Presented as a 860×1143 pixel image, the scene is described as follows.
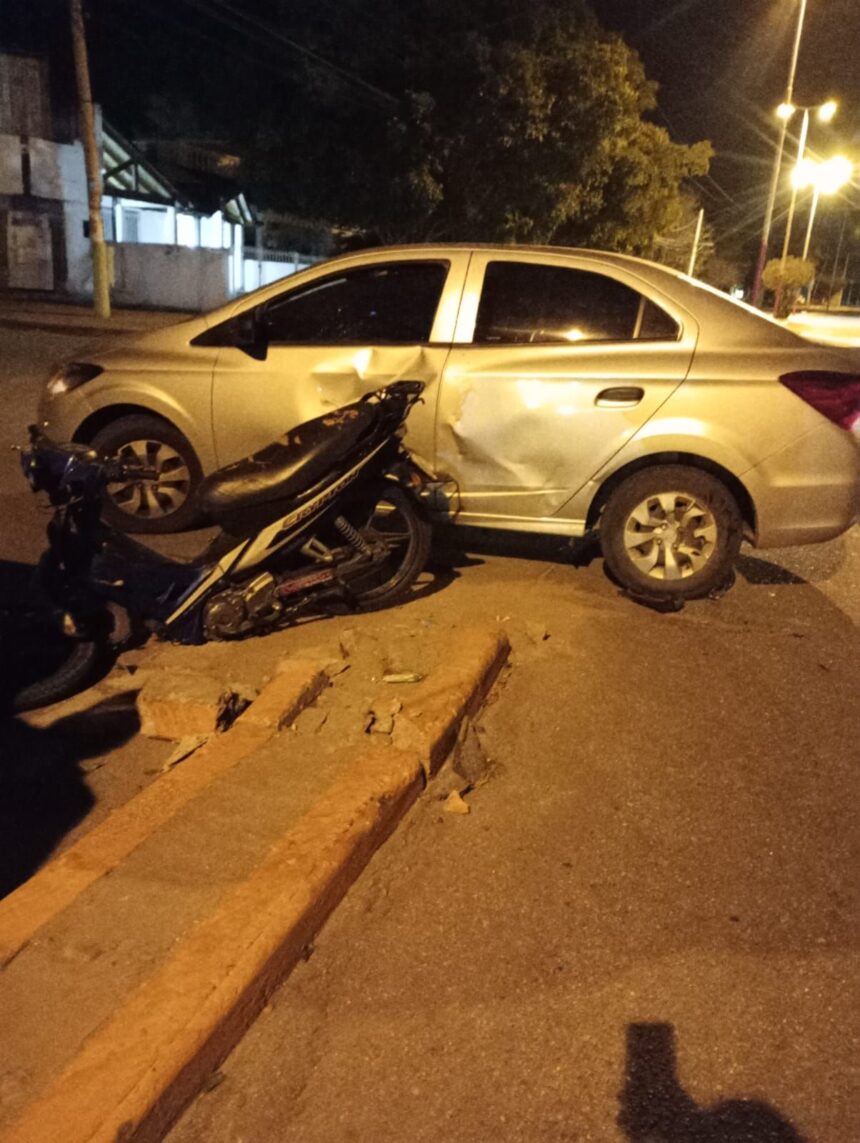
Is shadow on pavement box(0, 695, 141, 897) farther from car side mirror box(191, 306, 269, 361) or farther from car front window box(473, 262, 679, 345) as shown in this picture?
car front window box(473, 262, 679, 345)

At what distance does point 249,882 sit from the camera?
9.19 feet

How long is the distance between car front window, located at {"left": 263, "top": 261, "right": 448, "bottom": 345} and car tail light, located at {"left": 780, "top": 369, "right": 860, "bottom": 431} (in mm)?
1925

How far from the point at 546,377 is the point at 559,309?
404mm

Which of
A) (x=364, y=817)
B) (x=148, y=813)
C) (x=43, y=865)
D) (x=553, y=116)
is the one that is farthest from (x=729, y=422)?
(x=553, y=116)

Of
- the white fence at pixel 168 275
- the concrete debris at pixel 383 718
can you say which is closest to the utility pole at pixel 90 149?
the white fence at pixel 168 275

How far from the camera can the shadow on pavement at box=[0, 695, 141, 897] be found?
3445 mm

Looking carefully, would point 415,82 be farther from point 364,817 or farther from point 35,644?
point 364,817

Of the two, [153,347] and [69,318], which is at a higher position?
[69,318]

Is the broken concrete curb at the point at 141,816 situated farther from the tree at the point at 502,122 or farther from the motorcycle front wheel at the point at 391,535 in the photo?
the tree at the point at 502,122

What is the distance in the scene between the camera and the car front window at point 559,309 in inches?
204

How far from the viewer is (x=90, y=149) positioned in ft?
64.4

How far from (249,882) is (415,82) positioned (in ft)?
63.5

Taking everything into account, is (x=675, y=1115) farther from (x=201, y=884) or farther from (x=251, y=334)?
(x=251, y=334)

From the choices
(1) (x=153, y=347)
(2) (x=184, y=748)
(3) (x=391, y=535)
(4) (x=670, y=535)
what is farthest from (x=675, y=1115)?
(1) (x=153, y=347)
